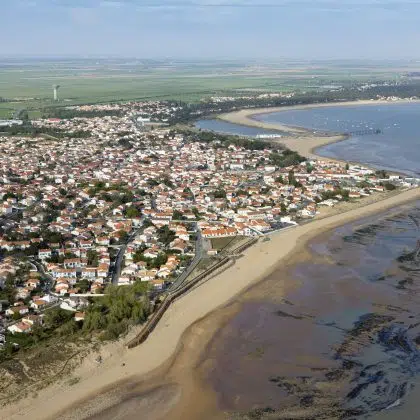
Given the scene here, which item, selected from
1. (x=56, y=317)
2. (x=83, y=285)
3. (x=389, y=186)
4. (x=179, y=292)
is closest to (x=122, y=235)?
(x=83, y=285)

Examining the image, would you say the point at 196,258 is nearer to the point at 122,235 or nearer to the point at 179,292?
the point at 179,292

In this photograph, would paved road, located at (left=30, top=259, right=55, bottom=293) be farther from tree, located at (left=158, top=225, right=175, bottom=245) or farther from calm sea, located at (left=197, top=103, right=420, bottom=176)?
calm sea, located at (left=197, top=103, right=420, bottom=176)

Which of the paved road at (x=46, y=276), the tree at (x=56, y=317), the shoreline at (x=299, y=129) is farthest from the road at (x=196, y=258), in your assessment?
the shoreline at (x=299, y=129)

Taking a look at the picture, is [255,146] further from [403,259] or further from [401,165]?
[403,259]

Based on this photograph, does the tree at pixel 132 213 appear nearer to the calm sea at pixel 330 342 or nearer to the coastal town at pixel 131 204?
the coastal town at pixel 131 204

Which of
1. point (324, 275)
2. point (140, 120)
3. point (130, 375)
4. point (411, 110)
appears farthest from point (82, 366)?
point (411, 110)

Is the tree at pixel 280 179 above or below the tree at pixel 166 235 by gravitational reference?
above

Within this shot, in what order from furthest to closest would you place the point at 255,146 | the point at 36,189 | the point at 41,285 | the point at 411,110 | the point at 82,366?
the point at 411,110 < the point at 255,146 < the point at 36,189 < the point at 41,285 < the point at 82,366
